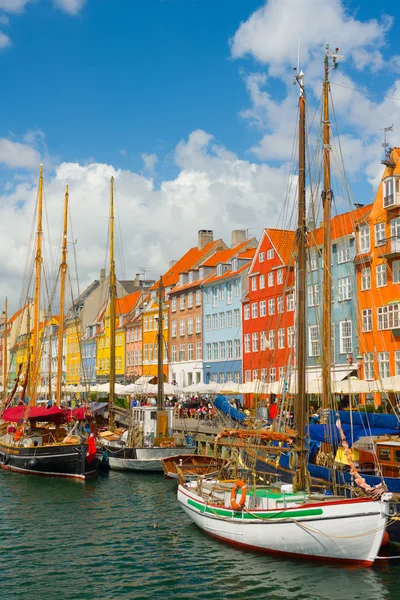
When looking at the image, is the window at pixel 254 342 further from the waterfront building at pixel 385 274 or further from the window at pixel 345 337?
the waterfront building at pixel 385 274

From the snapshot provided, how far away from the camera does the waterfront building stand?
155 ft

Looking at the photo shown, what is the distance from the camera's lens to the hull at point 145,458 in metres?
38.1

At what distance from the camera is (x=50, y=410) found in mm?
40438

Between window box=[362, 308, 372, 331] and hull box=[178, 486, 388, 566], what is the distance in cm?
3189

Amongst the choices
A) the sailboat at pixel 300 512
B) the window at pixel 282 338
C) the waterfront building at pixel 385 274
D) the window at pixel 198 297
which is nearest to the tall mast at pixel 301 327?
the sailboat at pixel 300 512

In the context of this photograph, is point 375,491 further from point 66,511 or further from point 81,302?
point 81,302

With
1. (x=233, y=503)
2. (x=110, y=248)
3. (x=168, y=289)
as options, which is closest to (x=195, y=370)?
(x=168, y=289)

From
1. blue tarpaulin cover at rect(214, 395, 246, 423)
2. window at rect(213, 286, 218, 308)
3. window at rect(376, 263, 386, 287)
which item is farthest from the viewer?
window at rect(213, 286, 218, 308)

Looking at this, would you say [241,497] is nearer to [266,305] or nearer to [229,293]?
[266,305]

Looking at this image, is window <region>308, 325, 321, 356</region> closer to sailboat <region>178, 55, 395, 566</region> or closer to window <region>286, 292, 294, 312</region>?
window <region>286, 292, 294, 312</region>

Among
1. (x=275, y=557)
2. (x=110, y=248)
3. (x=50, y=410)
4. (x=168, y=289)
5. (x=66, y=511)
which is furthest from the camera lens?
(x=168, y=289)

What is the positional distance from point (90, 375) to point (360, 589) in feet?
305

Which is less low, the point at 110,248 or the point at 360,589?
the point at 110,248

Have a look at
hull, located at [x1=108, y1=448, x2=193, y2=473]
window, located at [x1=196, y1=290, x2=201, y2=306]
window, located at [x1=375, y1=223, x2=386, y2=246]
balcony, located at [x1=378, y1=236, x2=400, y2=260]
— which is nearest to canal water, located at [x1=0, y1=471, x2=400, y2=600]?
hull, located at [x1=108, y1=448, x2=193, y2=473]
